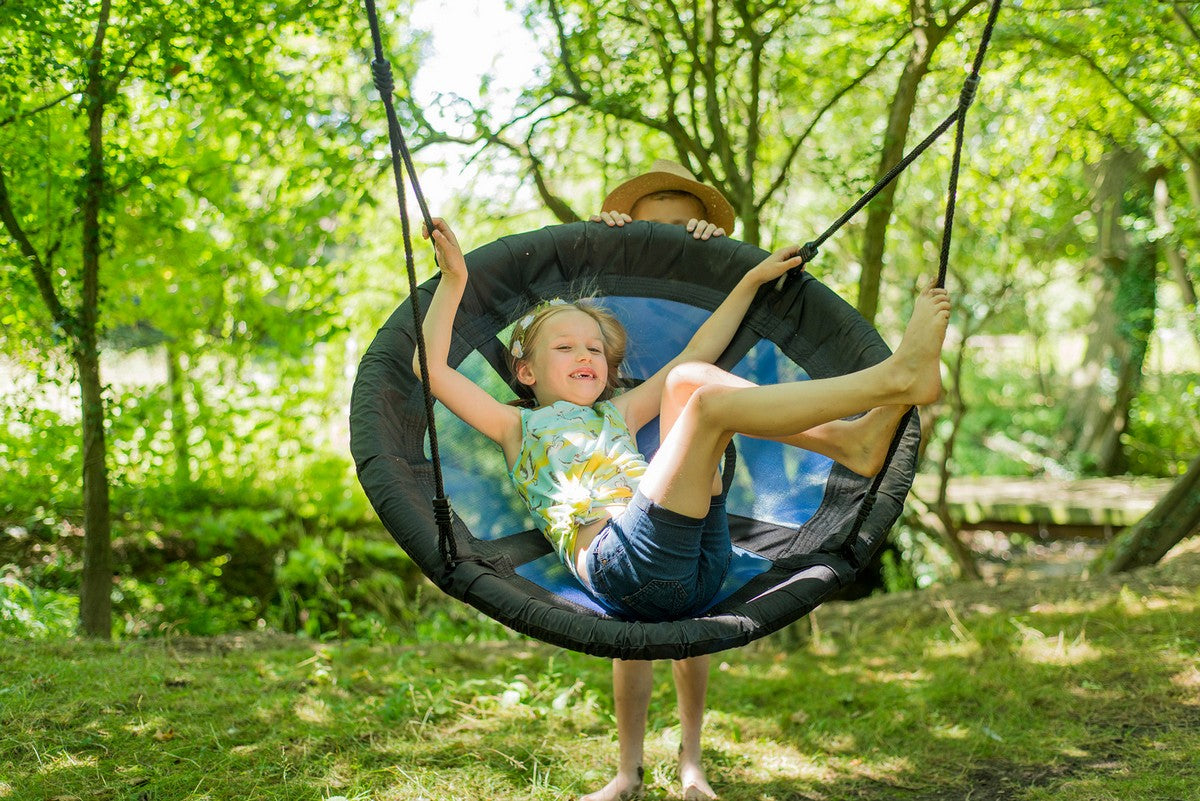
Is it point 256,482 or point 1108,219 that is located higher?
point 1108,219

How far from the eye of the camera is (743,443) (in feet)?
6.63

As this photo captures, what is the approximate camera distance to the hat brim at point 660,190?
7.52ft

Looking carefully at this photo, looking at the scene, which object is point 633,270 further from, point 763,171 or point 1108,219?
point 1108,219

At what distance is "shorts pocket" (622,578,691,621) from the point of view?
1520 mm

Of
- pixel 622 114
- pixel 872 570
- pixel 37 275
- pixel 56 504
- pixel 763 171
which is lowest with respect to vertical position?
pixel 872 570

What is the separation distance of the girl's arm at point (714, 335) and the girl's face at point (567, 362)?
3.3 inches

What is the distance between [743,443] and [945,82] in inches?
108

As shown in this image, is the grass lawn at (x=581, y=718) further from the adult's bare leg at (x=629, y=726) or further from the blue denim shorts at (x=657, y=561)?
the blue denim shorts at (x=657, y=561)

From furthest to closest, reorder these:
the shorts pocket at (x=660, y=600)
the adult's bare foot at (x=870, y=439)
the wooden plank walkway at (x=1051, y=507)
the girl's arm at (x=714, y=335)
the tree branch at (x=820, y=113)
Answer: the wooden plank walkway at (x=1051, y=507)
the tree branch at (x=820, y=113)
the girl's arm at (x=714, y=335)
the adult's bare foot at (x=870, y=439)
the shorts pocket at (x=660, y=600)

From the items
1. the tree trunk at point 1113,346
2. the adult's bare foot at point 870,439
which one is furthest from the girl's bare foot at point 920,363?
the tree trunk at point 1113,346

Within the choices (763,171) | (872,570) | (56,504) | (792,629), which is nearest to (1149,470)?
(872,570)

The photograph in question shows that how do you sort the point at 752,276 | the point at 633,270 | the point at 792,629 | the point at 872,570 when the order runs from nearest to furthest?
the point at 752,276
the point at 633,270
the point at 792,629
the point at 872,570

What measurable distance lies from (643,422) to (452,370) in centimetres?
42

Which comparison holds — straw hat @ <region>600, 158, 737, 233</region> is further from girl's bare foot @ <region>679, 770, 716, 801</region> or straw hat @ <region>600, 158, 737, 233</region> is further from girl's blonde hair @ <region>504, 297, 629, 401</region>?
girl's bare foot @ <region>679, 770, 716, 801</region>
